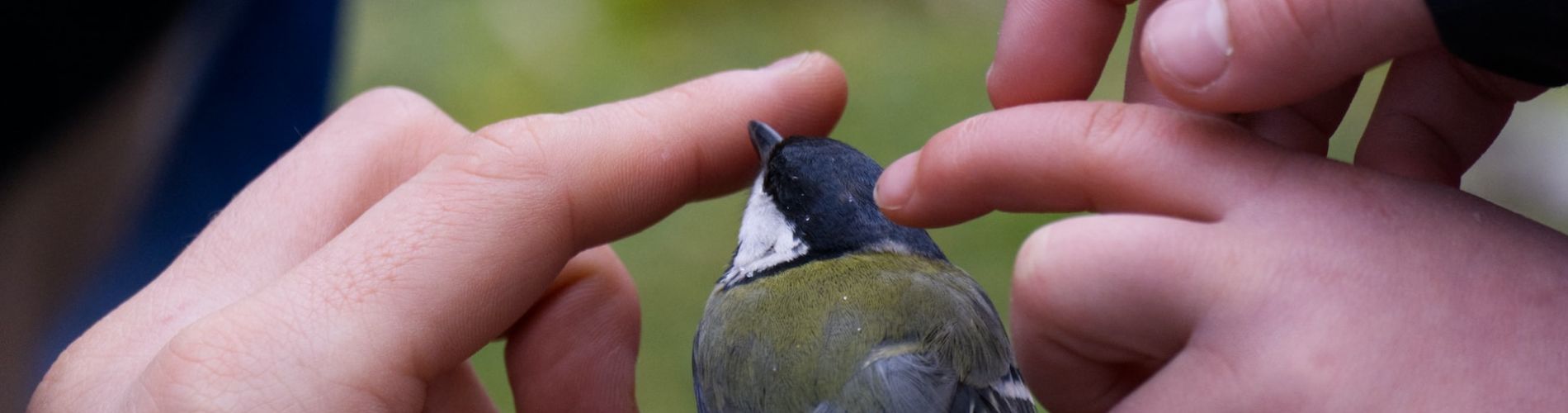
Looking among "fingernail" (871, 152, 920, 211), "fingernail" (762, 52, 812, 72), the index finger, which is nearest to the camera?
"fingernail" (871, 152, 920, 211)

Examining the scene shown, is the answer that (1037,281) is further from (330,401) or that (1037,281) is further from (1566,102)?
(1566,102)

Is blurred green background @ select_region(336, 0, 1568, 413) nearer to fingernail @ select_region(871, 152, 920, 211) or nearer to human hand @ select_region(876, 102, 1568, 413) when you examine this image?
fingernail @ select_region(871, 152, 920, 211)

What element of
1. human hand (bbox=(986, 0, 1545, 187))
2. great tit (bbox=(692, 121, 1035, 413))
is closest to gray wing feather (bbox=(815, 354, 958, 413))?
great tit (bbox=(692, 121, 1035, 413))

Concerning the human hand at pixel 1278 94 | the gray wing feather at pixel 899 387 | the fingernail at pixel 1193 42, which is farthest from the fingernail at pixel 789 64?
the fingernail at pixel 1193 42

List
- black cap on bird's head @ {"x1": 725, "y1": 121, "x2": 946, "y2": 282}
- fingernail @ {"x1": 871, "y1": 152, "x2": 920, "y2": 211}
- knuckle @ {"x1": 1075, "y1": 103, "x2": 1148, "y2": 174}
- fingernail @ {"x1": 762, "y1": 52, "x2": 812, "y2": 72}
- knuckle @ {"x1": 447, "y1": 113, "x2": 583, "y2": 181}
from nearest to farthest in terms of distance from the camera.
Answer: knuckle @ {"x1": 1075, "y1": 103, "x2": 1148, "y2": 174}
fingernail @ {"x1": 871, "y1": 152, "x2": 920, "y2": 211}
knuckle @ {"x1": 447, "y1": 113, "x2": 583, "y2": 181}
black cap on bird's head @ {"x1": 725, "y1": 121, "x2": 946, "y2": 282}
fingernail @ {"x1": 762, "y1": 52, "x2": 812, "y2": 72}

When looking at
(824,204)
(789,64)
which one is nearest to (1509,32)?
(824,204)

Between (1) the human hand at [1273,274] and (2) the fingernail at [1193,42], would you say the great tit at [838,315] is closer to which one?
(1) the human hand at [1273,274]

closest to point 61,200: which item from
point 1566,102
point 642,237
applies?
point 642,237
